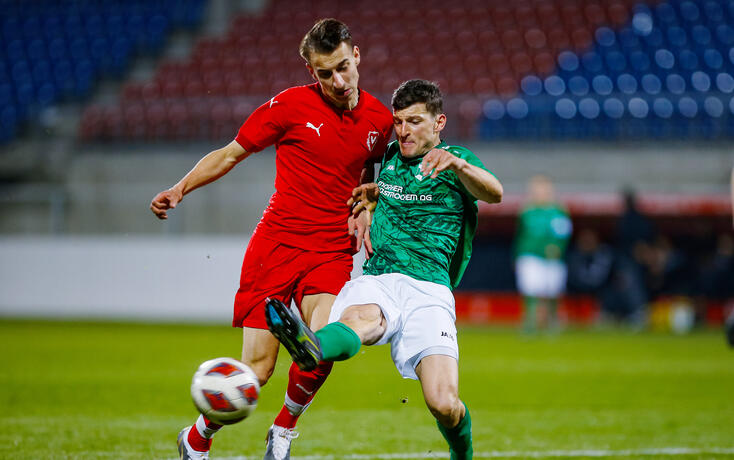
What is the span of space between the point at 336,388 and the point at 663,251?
966 cm

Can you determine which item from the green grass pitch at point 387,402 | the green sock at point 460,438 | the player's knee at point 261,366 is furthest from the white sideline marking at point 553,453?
the green sock at point 460,438

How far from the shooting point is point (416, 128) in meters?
4.71

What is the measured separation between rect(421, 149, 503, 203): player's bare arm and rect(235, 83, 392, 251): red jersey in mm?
621

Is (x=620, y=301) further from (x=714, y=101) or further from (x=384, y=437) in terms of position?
(x=384, y=437)

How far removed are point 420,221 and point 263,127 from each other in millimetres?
1000

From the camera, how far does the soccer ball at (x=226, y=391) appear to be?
4.11 metres

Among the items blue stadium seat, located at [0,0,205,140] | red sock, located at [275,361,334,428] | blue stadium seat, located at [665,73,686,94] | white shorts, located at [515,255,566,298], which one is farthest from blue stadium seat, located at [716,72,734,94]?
red sock, located at [275,361,334,428]

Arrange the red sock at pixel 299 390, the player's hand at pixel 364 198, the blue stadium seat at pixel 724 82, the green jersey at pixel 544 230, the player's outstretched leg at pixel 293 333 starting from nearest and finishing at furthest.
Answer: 1. the player's outstretched leg at pixel 293 333
2. the player's hand at pixel 364 198
3. the red sock at pixel 299 390
4. the green jersey at pixel 544 230
5. the blue stadium seat at pixel 724 82

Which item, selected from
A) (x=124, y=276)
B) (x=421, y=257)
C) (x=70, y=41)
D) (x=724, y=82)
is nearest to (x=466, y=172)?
(x=421, y=257)

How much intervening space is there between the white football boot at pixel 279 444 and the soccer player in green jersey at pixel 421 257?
0.85m

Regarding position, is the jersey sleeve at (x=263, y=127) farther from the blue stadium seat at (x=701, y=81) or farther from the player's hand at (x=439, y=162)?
the blue stadium seat at (x=701, y=81)

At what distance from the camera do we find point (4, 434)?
5941mm

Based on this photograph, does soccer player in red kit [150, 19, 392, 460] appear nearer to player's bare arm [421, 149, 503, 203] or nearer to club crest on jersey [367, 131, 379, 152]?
club crest on jersey [367, 131, 379, 152]

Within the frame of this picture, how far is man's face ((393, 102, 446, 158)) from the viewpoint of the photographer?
467 cm
